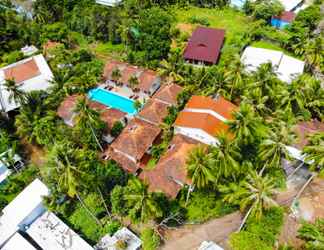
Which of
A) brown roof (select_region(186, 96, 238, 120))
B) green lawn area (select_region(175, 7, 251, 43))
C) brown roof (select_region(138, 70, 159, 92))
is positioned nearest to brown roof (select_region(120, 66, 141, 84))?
brown roof (select_region(138, 70, 159, 92))

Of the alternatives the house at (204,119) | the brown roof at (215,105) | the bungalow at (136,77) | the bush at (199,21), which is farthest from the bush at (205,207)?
the bush at (199,21)

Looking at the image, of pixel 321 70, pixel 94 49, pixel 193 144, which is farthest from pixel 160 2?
pixel 193 144

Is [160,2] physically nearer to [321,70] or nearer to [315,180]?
[321,70]

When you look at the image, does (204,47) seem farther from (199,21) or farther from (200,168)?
(200,168)

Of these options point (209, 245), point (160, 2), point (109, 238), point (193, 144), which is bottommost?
point (109, 238)

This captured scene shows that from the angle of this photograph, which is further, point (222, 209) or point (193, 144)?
point (193, 144)

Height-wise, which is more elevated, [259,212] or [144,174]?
[259,212]

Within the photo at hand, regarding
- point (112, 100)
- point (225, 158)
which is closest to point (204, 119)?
point (225, 158)
